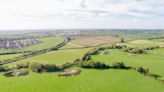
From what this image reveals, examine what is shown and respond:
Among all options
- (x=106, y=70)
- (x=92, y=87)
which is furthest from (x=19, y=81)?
(x=106, y=70)

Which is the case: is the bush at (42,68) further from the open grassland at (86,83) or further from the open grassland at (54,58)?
the open grassland at (54,58)

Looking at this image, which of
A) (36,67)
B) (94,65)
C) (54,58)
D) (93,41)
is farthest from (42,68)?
(93,41)


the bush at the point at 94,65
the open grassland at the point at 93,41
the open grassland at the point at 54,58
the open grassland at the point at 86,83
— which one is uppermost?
the open grassland at the point at 93,41

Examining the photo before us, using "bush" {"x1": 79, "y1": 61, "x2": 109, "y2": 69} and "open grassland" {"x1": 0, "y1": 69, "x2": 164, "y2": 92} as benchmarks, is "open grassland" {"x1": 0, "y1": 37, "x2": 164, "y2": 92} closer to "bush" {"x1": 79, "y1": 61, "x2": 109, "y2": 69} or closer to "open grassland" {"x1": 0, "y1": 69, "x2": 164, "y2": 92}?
"open grassland" {"x1": 0, "y1": 69, "x2": 164, "y2": 92}

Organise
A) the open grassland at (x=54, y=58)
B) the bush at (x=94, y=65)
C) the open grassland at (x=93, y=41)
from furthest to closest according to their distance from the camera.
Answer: the open grassland at (x=93, y=41) < the open grassland at (x=54, y=58) < the bush at (x=94, y=65)

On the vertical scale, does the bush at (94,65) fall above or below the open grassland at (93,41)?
below

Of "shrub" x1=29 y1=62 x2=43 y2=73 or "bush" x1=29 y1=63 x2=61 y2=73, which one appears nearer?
"shrub" x1=29 y1=62 x2=43 y2=73

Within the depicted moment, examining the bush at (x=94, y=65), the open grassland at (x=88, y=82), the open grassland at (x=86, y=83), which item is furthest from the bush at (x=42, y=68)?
the bush at (x=94, y=65)

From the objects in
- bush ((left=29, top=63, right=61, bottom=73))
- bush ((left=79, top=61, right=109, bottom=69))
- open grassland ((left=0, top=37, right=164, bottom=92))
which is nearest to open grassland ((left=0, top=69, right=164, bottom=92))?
open grassland ((left=0, top=37, right=164, bottom=92))

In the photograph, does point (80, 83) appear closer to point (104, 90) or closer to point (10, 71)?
point (104, 90)
